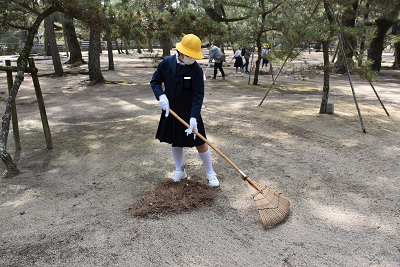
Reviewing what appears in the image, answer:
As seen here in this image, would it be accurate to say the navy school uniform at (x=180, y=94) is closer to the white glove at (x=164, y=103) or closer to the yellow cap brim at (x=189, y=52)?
the white glove at (x=164, y=103)

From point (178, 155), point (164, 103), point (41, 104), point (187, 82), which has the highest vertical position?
point (187, 82)

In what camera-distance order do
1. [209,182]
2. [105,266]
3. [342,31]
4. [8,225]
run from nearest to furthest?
1. [105,266]
2. [8,225]
3. [209,182]
4. [342,31]

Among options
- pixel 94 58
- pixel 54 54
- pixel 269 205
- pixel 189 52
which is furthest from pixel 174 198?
pixel 54 54

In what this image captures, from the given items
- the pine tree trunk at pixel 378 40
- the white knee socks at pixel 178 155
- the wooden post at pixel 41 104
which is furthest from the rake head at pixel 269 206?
the pine tree trunk at pixel 378 40

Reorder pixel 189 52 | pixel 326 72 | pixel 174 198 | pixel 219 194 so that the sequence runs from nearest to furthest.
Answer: pixel 189 52 → pixel 174 198 → pixel 219 194 → pixel 326 72

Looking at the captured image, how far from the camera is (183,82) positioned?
10.6 ft

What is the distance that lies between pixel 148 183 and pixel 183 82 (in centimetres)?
129

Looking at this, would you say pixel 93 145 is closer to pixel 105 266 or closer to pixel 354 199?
pixel 105 266

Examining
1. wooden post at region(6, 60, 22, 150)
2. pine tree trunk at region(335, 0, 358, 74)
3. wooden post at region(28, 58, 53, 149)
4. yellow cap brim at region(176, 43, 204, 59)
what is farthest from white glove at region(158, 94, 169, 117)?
pine tree trunk at region(335, 0, 358, 74)

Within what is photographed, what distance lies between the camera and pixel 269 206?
295 centimetres

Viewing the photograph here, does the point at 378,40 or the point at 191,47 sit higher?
the point at 378,40

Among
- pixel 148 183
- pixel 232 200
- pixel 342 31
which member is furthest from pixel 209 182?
pixel 342 31

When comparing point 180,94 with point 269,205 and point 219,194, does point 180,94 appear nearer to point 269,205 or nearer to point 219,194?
point 219,194

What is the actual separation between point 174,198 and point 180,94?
1.08 m
